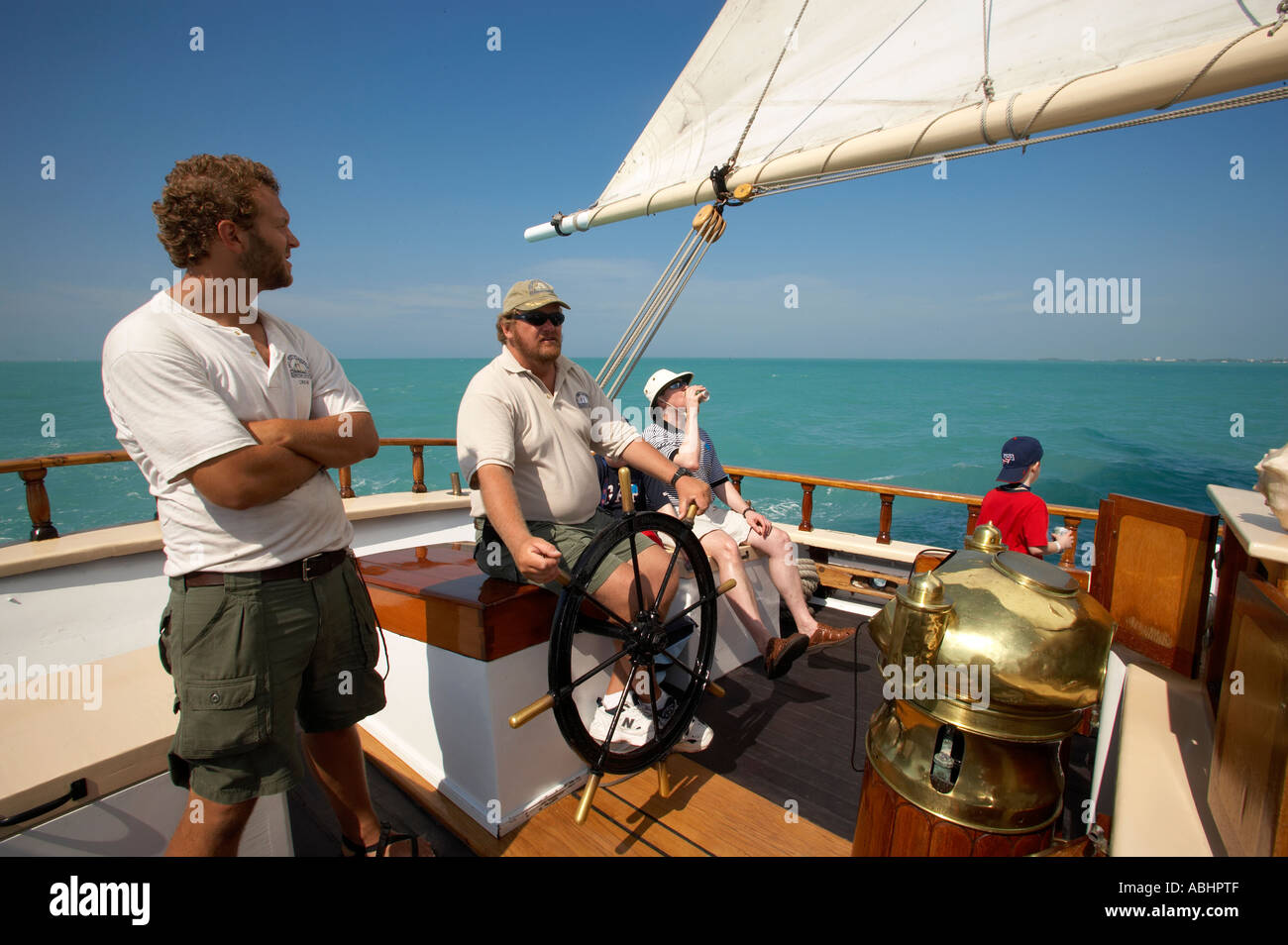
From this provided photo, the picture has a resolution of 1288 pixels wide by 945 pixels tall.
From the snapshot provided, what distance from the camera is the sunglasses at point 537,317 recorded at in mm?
1727

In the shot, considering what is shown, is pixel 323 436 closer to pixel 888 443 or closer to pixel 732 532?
pixel 732 532

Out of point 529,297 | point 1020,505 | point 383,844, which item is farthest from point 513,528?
point 1020,505

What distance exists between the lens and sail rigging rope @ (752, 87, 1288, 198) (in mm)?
2256

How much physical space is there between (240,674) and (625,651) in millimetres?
831

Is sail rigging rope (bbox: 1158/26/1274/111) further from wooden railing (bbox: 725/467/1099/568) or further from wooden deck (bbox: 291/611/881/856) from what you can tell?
wooden deck (bbox: 291/611/881/856)

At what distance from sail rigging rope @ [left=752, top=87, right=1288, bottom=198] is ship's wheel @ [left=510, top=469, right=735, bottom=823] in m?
2.58

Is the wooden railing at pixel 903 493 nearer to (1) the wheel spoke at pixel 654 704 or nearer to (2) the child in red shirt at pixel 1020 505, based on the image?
(2) the child in red shirt at pixel 1020 505

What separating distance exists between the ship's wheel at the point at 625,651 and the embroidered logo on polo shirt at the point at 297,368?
0.72 meters

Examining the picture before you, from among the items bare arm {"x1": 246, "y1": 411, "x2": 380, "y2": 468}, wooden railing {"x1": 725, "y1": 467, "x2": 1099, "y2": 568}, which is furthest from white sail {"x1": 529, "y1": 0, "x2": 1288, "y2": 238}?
bare arm {"x1": 246, "y1": 411, "x2": 380, "y2": 468}

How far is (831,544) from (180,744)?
3401 mm

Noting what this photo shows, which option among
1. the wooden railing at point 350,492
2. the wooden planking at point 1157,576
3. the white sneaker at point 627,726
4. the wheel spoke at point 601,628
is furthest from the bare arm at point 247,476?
the wooden planking at point 1157,576

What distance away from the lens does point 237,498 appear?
3.64 feet

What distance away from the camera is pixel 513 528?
1461 millimetres
